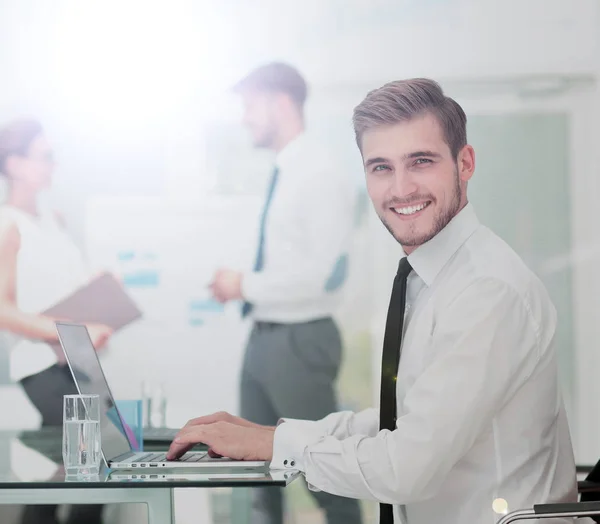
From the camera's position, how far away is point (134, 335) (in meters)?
3.52

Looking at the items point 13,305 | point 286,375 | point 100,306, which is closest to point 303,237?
point 286,375

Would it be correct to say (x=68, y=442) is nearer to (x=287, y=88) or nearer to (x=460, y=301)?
(x=460, y=301)

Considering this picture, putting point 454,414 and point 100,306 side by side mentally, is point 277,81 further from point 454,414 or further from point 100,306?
point 454,414

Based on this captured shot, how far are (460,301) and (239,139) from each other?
185cm

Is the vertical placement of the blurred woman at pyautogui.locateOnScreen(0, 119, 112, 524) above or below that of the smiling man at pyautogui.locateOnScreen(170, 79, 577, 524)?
above

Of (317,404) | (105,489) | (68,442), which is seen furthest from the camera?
(317,404)

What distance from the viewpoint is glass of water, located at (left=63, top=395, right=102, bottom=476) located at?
188 cm

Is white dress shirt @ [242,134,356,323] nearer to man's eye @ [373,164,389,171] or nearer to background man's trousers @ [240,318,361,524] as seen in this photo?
background man's trousers @ [240,318,361,524]

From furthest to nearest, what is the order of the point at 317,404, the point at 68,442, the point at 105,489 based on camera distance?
the point at 317,404
the point at 68,442
the point at 105,489

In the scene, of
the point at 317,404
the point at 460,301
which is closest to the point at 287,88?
the point at 317,404

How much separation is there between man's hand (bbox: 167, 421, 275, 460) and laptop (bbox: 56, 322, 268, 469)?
0.02m

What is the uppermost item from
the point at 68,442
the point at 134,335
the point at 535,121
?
Result: the point at 535,121

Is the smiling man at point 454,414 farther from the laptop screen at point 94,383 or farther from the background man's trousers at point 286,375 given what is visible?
the background man's trousers at point 286,375

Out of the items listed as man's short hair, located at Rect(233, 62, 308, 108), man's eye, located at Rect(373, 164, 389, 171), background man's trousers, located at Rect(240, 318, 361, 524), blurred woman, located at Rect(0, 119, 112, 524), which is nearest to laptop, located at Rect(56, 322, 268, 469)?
man's eye, located at Rect(373, 164, 389, 171)
